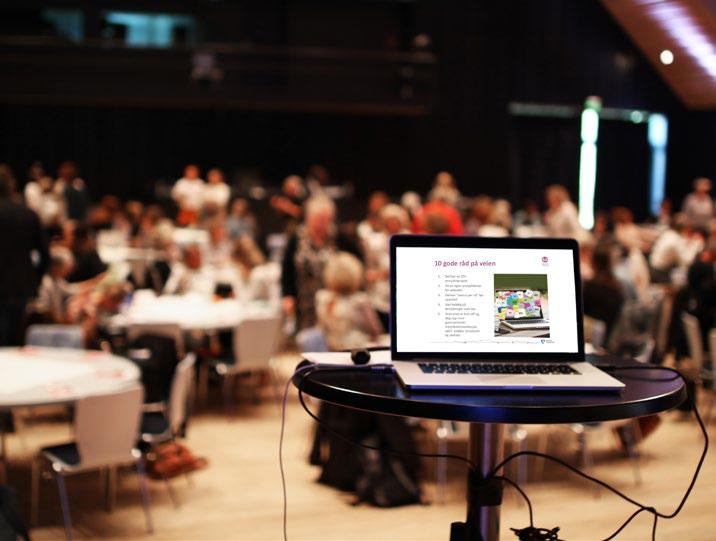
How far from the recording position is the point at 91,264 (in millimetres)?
8500

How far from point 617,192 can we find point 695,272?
42.1 feet

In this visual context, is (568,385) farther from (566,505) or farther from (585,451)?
(585,451)

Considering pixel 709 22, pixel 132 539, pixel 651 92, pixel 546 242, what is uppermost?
pixel 651 92

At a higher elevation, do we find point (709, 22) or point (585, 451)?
point (709, 22)

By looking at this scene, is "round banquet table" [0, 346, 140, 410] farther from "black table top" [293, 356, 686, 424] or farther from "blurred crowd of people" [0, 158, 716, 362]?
"black table top" [293, 356, 686, 424]

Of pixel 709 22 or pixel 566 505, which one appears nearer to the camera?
pixel 709 22

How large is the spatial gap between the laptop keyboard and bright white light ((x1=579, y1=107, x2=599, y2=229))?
1715 cm

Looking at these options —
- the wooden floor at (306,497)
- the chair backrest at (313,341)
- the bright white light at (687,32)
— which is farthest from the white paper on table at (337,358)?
the chair backrest at (313,341)

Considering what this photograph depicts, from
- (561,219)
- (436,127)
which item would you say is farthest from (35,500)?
(436,127)

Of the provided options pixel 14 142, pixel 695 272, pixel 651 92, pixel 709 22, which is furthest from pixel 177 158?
pixel 709 22

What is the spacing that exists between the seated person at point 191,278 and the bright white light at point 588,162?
12.5 meters

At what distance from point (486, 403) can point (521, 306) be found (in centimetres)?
60

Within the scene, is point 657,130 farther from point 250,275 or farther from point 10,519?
point 10,519

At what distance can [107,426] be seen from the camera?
4652mm
